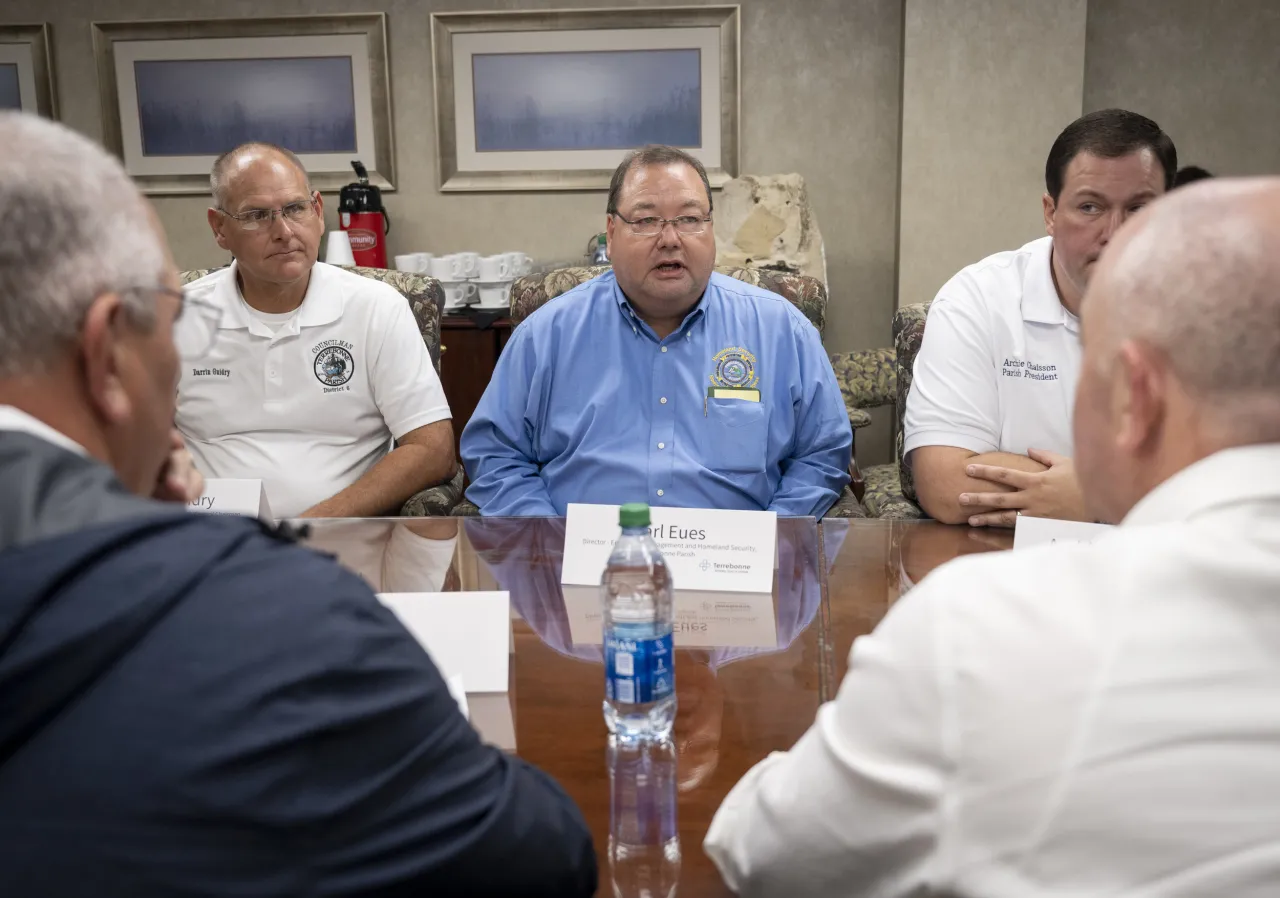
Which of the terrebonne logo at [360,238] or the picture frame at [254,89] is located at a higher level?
the picture frame at [254,89]

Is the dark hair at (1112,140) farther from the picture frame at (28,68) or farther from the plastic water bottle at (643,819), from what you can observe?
the picture frame at (28,68)

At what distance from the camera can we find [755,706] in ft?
4.25

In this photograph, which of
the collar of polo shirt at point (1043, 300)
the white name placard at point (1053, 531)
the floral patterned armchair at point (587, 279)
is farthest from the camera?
the floral patterned armchair at point (587, 279)

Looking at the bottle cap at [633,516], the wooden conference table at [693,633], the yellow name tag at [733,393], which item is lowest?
the wooden conference table at [693,633]

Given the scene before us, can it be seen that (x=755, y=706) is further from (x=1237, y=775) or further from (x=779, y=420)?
(x=779, y=420)

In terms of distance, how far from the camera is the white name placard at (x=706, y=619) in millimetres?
1497

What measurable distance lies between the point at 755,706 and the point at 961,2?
4.02m

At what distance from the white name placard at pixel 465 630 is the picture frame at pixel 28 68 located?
4767mm

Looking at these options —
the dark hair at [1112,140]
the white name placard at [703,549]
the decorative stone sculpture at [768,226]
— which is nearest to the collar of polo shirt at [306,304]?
the white name placard at [703,549]

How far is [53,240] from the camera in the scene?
79cm

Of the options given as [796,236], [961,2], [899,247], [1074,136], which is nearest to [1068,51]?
[961,2]

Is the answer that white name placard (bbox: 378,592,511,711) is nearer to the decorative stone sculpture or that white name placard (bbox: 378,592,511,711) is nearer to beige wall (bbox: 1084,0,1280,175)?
the decorative stone sculpture

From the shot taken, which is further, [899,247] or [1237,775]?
[899,247]

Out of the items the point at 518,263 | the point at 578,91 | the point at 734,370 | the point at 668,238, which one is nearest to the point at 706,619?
the point at 734,370
